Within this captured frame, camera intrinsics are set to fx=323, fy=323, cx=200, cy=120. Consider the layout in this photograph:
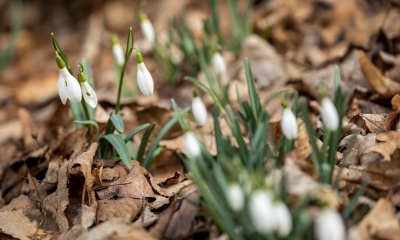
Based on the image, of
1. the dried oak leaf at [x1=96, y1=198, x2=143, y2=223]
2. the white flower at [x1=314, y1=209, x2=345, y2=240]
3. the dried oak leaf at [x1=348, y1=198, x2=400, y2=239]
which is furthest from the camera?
the dried oak leaf at [x1=96, y1=198, x2=143, y2=223]

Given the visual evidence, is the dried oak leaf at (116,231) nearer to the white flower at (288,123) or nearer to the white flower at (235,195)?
the white flower at (235,195)

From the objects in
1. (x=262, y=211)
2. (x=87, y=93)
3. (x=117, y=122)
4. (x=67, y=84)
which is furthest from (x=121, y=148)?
(x=262, y=211)

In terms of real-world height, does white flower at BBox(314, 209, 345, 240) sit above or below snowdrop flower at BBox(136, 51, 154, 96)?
below

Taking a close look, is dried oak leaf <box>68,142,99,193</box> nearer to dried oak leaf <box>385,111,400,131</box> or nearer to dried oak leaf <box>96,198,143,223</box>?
dried oak leaf <box>96,198,143,223</box>

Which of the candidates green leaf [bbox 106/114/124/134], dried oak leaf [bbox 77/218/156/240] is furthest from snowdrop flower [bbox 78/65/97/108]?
dried oak leaf [bbox 77/218/156/240]

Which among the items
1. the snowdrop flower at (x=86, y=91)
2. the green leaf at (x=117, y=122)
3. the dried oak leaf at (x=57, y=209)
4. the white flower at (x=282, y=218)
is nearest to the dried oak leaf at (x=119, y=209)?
the dried oak leaf at (x=57, y=209)
